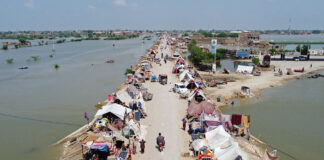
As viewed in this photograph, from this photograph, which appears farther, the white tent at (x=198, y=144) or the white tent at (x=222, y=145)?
the white tent at (x=198, y=144)

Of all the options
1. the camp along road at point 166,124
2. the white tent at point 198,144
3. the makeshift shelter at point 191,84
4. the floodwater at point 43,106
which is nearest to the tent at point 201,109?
the camp along road at point 166,124

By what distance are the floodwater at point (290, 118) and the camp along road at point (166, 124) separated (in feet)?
16.3

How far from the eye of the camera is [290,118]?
703 inches

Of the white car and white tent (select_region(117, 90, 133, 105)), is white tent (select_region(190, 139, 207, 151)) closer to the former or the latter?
white tent (select_region(117, 90, 133, 105))

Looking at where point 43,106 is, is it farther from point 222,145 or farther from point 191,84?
point 222,145

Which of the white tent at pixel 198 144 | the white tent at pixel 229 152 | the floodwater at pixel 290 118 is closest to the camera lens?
the white tent at pixel 229 152

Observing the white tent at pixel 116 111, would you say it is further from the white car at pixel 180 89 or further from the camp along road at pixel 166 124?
the white car at pixel 180 89

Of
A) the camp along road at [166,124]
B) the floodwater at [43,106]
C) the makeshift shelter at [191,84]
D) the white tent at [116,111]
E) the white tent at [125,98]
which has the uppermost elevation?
the makeshift shelter at [191,84]

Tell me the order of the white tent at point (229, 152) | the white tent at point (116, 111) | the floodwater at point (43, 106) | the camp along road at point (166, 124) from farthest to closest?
the floodwater at point (43, 106), the white tent at point (116, 111), the camp along road at point (166, 124), the white tent at point (229, 152)

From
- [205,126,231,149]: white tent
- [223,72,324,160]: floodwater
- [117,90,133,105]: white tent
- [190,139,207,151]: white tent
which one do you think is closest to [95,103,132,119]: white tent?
[117,90,133,105]: white tent

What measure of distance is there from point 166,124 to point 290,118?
10.5 meters

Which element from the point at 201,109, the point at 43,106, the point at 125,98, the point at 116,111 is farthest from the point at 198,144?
the point at 43,106

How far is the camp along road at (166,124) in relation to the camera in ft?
35.5

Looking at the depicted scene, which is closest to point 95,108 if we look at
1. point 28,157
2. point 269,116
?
point 28,157
